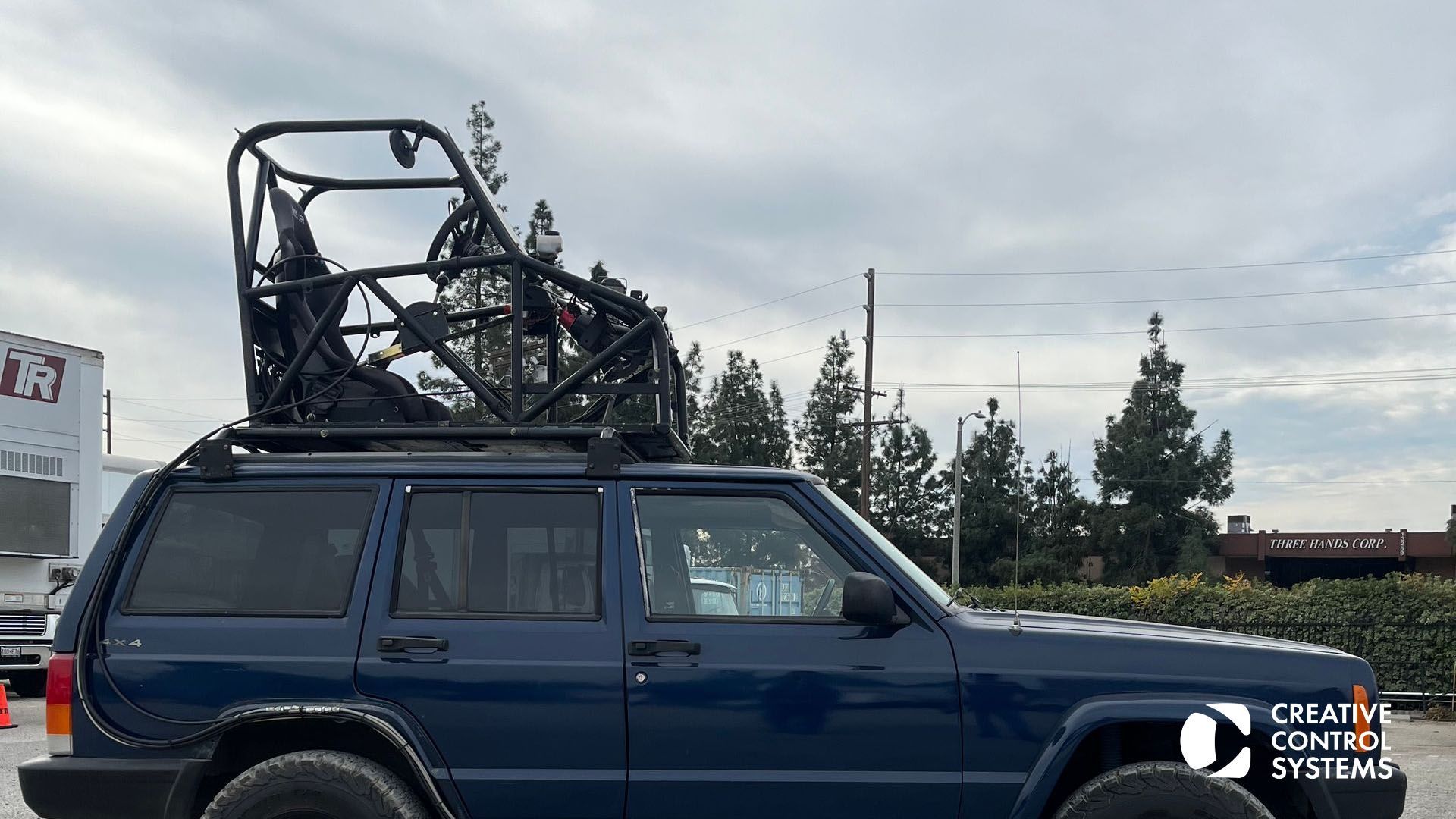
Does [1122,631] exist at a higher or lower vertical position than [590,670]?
Result: higher

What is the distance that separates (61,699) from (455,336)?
2.32 m

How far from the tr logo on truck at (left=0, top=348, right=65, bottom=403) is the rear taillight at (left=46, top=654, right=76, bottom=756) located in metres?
11.9

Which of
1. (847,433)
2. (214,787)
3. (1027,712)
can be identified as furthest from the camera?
(847,433)

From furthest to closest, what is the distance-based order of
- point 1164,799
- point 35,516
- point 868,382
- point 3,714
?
point 868,382
point 35,516
point 3,714
point 1164,799

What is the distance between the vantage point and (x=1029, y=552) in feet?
172

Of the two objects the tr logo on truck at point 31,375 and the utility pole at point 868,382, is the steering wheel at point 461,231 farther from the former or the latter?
the utility pole at point 868,382

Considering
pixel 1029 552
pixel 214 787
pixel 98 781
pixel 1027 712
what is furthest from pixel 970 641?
pixel 1029 552

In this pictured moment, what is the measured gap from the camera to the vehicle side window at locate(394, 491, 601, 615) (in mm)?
4219

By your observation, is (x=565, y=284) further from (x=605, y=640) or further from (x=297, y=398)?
(x=605, y=640)

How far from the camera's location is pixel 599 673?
4.04 meters

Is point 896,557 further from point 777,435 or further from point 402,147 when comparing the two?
point 777,435

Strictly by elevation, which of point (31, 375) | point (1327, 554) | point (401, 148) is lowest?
point (1327, 554)

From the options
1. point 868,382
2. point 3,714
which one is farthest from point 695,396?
point 3,714

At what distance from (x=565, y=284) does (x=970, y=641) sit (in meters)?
2.43
